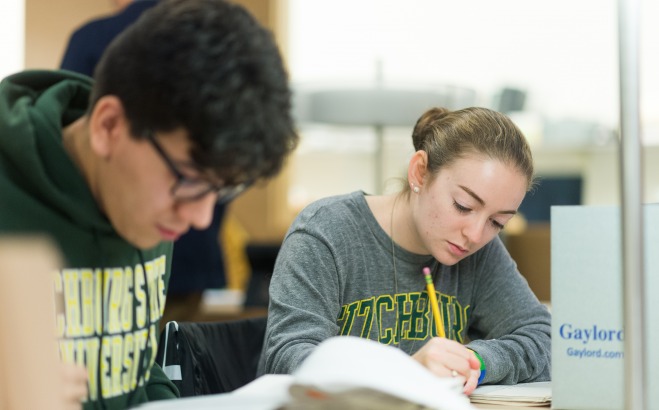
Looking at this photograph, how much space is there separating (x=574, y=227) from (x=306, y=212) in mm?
511

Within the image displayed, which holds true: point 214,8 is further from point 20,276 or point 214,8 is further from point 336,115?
point 336,115

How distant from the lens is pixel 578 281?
1.08 metres

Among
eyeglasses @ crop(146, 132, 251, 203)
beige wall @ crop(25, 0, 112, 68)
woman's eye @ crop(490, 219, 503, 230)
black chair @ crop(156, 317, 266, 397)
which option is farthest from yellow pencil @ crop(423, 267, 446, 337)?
beige wall @ crop(25, 0, 112, 68)

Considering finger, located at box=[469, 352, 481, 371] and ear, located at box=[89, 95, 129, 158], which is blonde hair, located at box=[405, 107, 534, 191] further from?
ear, located at box=[89, 95, 129, 158]

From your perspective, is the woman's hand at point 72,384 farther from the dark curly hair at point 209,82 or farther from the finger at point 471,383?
the finger at point 471,383

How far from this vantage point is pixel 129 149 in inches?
33.5

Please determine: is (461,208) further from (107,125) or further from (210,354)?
(107,125)

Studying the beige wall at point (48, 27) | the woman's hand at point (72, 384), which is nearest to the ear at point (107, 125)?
the woman's hand at point (72, 384)

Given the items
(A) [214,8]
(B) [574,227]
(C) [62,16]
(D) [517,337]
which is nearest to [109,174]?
(A) [214,8]

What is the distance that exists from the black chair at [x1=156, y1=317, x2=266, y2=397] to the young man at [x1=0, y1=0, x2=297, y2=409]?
0.27m

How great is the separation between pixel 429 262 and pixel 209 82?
811mm

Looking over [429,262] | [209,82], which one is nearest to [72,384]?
[209,82]

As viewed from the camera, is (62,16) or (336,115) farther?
(62,16)

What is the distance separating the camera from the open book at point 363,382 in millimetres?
772
